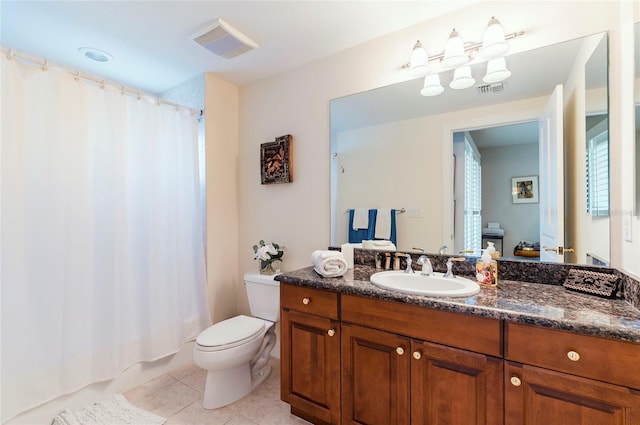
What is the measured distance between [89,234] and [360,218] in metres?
1.75

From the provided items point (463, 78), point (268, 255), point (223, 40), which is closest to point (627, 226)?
point (463, 78)

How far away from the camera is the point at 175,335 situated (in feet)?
7.39

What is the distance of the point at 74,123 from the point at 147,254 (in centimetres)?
95

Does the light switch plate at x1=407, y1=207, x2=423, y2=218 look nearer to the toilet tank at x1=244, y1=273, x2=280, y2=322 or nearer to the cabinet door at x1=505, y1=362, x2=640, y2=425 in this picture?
the cabinet door at x1=505, y1=362, x2=640, y2=425

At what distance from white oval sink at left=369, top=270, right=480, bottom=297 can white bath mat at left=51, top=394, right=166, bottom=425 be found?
1541mm

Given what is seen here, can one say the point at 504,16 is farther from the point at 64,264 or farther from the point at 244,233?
the point at 64,264

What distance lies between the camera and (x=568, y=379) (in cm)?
97

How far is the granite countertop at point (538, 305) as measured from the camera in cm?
93

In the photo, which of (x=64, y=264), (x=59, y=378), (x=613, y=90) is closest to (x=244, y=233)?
(x=64, y=264)

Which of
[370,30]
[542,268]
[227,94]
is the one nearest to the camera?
[542,268]

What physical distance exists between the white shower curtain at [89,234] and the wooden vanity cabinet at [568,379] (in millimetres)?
2176

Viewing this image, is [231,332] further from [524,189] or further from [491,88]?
[491,88]

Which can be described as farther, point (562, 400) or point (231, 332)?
point (231, 332)

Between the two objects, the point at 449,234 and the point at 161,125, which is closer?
the point at 449,234
